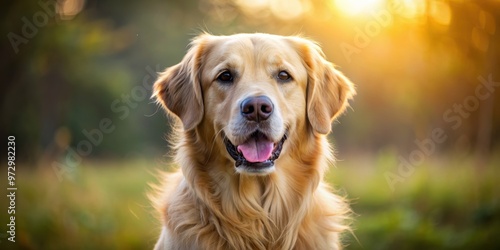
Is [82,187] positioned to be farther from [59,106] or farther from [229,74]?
[59,106]

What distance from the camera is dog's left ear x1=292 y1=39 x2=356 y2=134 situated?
13.6 feet

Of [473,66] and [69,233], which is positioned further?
[473,66]

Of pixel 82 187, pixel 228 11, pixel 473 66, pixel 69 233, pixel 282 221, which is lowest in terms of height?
pixel 69 233

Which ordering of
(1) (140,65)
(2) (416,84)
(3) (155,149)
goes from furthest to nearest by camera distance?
(1) (140,65), (3) (155,149), (2) (416,84)

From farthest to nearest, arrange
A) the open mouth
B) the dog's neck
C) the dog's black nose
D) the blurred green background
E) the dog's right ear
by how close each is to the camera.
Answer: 1. the blurred green background
2. the dog's right ear
3. the dog's neck
4. the open mouth
5. the dog's black nose

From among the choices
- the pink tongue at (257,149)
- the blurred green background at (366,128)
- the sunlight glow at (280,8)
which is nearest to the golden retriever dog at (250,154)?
Result: the pink tongue at (257,149)

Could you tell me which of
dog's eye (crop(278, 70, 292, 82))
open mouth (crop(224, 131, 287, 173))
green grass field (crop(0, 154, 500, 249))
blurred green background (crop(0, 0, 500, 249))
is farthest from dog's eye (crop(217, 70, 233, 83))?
green grass field (crop(0, 154, 500, 249))

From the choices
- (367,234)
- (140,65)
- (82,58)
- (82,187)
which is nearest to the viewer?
(367,234)

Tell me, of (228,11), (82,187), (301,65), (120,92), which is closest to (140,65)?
(120,92)

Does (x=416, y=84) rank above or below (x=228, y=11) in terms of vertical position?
below

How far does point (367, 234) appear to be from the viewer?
735 centimetres

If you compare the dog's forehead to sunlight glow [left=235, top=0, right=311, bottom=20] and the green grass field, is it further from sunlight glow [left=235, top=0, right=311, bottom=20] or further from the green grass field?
sunlight glow [left=235, top=0, right=311, bottom=20]

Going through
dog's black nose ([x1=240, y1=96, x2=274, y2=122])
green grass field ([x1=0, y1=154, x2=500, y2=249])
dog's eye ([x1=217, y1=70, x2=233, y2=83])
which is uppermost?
dog's eye ([x1=217, y1=70, x2=233, y2=83])

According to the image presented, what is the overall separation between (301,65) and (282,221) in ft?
3.85
